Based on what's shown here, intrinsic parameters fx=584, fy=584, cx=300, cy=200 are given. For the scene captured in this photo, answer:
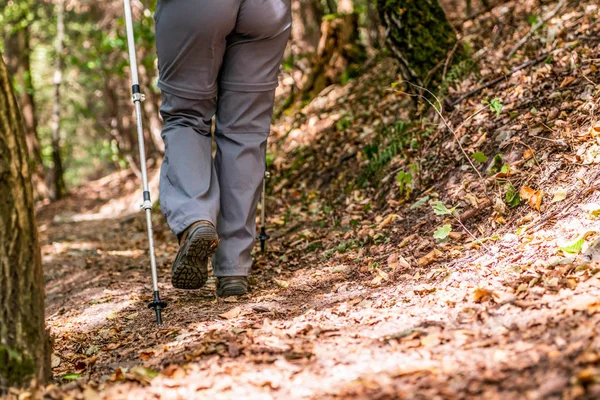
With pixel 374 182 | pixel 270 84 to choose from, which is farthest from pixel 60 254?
pixel 270 84

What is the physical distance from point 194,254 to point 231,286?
1.40 ft

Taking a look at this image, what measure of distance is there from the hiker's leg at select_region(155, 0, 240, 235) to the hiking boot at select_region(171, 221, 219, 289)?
60mm

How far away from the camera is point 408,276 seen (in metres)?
2.98

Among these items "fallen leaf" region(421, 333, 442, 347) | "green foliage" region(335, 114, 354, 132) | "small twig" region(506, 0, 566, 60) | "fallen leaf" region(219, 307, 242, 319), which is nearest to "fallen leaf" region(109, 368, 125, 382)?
"fallen leaf" region(219, 307, 242, 319)

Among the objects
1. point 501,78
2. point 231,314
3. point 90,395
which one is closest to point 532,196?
point 501,78

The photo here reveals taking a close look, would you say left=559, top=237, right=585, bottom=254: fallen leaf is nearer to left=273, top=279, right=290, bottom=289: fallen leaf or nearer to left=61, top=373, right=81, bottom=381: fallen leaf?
left=273, top=279, right=290, bottom=289: fallen leaf

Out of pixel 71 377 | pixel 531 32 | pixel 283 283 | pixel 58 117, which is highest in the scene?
pixel 531 32

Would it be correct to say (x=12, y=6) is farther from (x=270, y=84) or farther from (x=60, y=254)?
(x=270, y=84)

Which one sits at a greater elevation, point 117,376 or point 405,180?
point 405,180

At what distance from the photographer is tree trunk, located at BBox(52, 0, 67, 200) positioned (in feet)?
43.1

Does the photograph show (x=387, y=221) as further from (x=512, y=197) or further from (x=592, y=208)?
(x=592, y=208)

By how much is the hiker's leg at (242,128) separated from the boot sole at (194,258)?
0.97 feet

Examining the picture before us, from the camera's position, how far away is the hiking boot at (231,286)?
322 centimetres

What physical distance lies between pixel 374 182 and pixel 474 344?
2792mm
